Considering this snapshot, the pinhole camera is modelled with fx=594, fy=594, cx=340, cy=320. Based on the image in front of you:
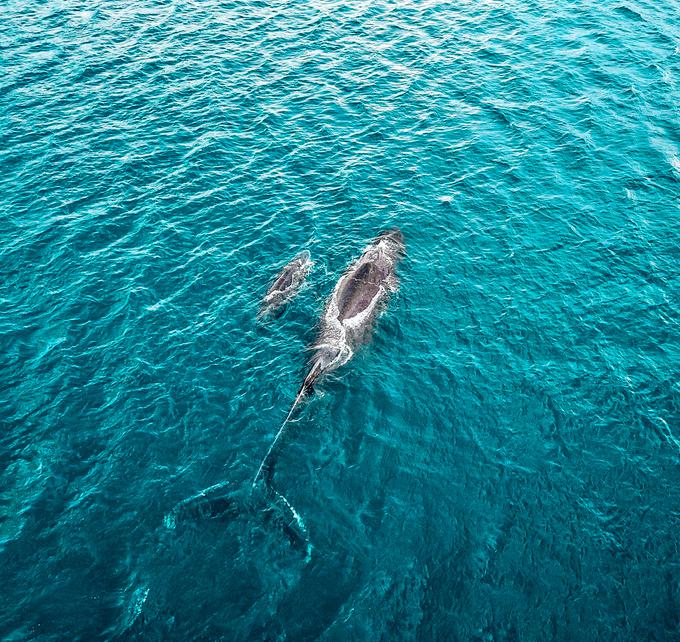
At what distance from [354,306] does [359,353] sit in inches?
132

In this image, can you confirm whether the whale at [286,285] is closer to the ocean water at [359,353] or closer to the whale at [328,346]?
the whale at [328,346]

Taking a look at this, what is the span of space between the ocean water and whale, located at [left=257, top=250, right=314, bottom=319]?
822 millimetres

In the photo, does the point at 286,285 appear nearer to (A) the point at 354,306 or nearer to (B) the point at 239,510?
(A) the point at 354,306

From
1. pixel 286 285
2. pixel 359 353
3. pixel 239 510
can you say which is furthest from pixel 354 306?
pixel 239 510

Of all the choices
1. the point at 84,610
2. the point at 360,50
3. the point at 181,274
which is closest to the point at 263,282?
the point at 181,274

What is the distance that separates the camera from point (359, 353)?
32469mm

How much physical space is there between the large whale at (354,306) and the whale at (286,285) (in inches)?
90.5

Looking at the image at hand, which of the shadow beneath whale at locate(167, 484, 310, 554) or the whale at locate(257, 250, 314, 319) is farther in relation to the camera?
the whale at locate(257, 250, 314, 319)

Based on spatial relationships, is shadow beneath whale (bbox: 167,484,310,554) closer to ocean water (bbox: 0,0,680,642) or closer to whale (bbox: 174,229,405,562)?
whale (bbox: 174,229,405,562)

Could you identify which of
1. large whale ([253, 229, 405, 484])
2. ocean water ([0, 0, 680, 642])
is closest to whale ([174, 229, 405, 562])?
large whale ([253, 229, 405, 484])

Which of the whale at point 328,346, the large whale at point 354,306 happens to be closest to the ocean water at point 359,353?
the whale at point 328,346

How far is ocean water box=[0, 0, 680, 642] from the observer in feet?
77.4

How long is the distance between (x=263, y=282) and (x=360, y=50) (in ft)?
111

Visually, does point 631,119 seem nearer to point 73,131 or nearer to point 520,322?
point 520,322
